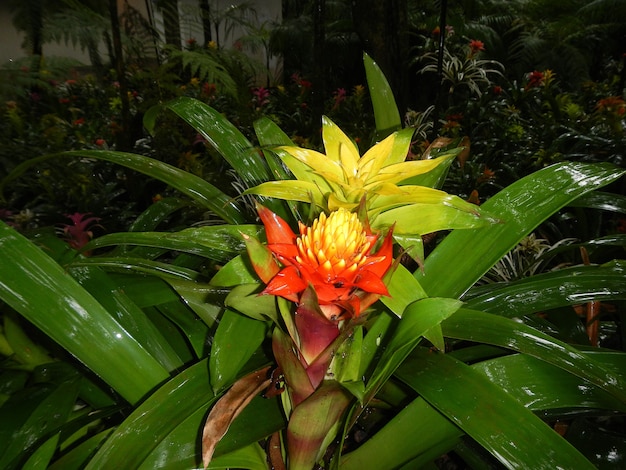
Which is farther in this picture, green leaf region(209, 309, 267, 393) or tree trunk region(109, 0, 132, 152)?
tree trunk region(109, 0, 132, 152)

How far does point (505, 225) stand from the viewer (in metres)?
0.63

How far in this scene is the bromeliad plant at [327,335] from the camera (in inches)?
19.0

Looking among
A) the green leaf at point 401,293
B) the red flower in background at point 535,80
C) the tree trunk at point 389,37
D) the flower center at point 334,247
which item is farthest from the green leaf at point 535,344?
the red flower in background at point 535,80

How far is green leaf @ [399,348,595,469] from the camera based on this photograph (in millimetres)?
487

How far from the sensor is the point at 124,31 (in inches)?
93.1

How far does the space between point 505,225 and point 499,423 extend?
26cm

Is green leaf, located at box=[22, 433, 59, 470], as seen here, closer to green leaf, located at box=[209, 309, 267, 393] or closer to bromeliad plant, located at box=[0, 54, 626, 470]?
bromeliad plant, located at box=[0, 54, 626, 470]

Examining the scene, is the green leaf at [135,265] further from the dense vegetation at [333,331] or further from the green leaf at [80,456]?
the green leaf at [80,456]

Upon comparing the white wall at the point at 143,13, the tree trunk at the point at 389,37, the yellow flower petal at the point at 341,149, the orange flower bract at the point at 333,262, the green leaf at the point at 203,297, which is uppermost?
the white wall at the point at 143,13

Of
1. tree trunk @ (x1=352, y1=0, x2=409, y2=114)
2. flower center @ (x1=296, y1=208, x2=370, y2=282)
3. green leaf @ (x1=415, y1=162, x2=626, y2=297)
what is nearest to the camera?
flower center @ (x1=296, y1=208, x2=370, y2=282)

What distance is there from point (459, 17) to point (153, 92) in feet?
7.16

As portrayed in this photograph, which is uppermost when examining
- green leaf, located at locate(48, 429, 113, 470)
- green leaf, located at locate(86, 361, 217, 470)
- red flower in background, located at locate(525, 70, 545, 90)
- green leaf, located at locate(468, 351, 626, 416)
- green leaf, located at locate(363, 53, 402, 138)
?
red flower in background, located at locate(525, 70, 545, 90)

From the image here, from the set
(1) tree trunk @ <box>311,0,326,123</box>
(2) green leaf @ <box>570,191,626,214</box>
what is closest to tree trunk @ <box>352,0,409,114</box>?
(1) tree trunk @ <box>311,0,326,123</box>

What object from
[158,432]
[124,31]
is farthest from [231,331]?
[124,31]
